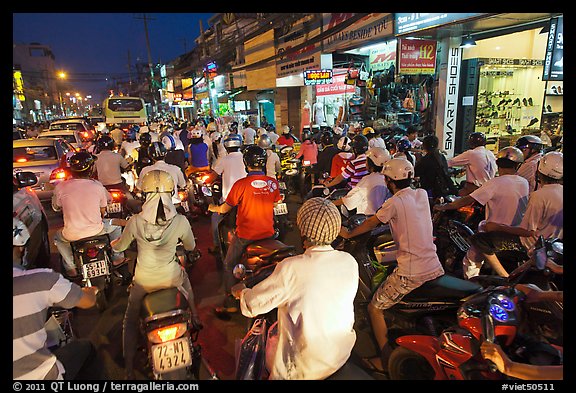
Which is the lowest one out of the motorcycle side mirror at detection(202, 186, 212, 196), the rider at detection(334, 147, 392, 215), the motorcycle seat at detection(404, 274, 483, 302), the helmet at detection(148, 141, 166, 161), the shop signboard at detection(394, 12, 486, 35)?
the motorcycle seat at detection(404, 274, 483, 302)

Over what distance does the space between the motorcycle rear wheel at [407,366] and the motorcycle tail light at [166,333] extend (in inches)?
71.2

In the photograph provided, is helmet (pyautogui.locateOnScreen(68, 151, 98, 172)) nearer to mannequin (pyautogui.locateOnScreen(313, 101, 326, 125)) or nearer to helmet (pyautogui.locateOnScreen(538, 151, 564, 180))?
helmet (pyautogui.locateOnScreen(538, 151, 564, 180))

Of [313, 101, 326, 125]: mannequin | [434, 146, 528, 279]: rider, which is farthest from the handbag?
[313, 101, 326, 125]: mannequin

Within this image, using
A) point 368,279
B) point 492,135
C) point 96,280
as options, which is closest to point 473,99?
point 492,135

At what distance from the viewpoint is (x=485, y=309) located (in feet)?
8.22

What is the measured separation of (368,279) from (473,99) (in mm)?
8171

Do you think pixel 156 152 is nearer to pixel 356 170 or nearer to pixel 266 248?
pixel 356 170

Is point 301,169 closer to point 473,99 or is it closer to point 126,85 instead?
point 473,99

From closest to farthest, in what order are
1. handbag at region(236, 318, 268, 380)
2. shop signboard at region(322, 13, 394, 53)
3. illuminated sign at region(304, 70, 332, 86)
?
handbag at region(236, 318, 268, 380)
shop signboard at region(322, 13, 394, 53)
illuminated sign at region(304, 70, 332, 86)

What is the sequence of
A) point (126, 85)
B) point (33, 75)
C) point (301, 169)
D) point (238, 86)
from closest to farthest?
point (301, 169), point (238, 86), point (33, 75), point (126, 85)

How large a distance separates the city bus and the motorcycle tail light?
24664mm

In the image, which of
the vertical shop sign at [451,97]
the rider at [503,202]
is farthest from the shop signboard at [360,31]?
the rider at [503,202]

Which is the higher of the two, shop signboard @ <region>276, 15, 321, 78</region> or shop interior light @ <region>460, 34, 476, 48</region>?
shop signboard @ <region>276, 15, 321, 78</region>

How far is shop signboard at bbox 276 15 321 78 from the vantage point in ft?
52.8
